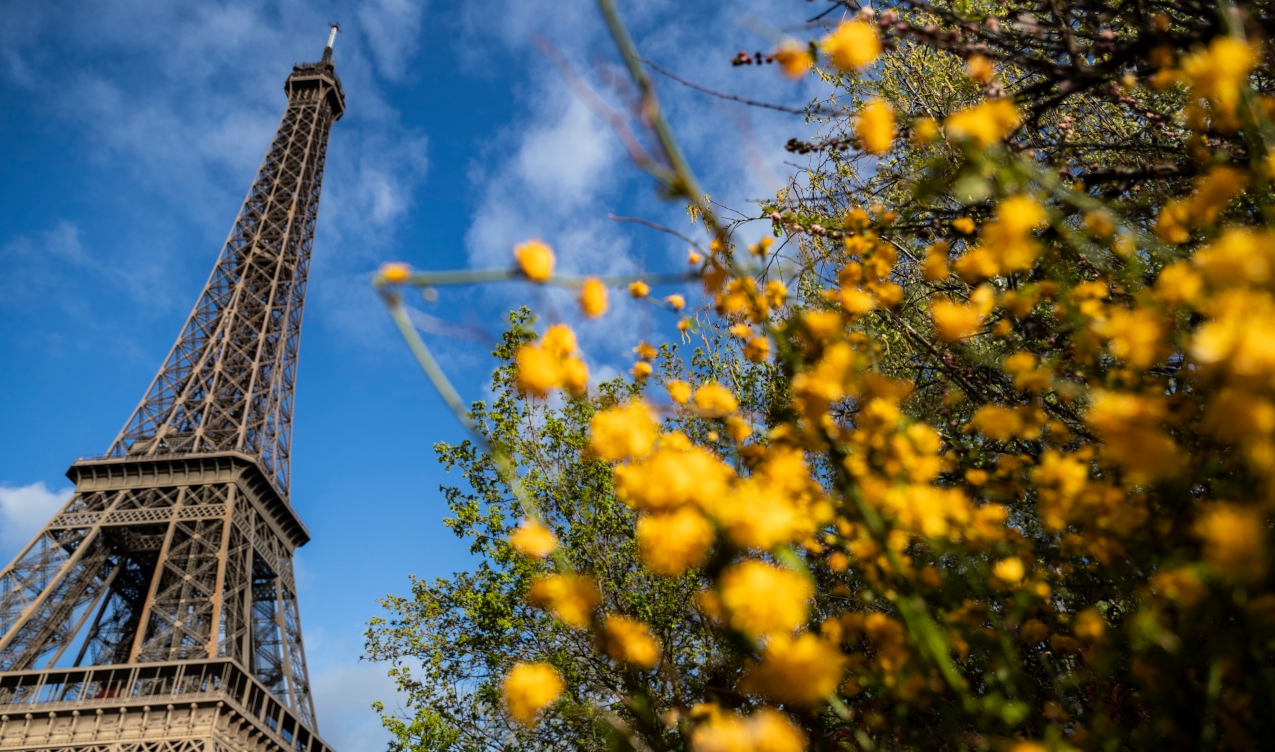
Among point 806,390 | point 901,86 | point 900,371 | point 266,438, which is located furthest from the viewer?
point 266,438

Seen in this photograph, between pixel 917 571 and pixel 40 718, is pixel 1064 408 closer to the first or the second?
pixel 917 571

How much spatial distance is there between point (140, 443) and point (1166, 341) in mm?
26112

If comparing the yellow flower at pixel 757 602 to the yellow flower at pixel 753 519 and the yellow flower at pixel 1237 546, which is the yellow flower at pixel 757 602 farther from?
the yellow flower at pixel 1237 546

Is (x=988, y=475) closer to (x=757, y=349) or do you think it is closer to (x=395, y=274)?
(x=757, y=349)

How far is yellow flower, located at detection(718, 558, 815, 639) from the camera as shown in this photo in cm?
96

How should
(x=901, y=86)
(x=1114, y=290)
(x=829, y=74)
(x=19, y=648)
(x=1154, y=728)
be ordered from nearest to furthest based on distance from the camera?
(x=1154, y=728), (x=1114, y=290), (x=901, y=86), (x=829, y=74), (x=19, y=648)

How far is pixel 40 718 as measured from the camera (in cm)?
1582

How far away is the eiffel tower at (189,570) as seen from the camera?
16.0 meters

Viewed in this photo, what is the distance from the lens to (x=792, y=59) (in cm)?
182

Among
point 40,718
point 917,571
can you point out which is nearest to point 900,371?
point 917,571

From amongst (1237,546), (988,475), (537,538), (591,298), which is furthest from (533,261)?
(988,475)

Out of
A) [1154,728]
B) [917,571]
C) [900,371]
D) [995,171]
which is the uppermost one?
[900,371]

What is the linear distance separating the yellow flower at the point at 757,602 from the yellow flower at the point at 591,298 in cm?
69

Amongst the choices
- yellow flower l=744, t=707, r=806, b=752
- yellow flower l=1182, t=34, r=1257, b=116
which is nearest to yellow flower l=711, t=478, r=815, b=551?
yellow flower l=744, t=707, r=806, b=752
